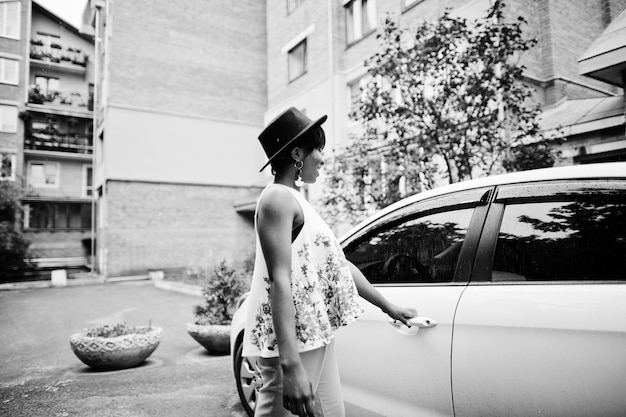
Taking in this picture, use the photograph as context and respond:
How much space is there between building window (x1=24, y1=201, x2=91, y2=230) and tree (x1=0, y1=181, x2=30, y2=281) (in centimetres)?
1046

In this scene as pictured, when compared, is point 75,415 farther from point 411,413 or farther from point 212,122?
point 212,122

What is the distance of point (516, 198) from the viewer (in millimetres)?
2215

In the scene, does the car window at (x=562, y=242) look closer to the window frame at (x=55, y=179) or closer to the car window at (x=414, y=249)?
the car window at (x=414, y=249)

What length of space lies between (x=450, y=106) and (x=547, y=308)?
5.11 metres

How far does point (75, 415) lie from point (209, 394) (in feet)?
3.83

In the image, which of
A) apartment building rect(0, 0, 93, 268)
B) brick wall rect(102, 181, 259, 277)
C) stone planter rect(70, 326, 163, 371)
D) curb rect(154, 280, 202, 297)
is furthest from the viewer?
apartment building rect(0, 0, 93, 268)

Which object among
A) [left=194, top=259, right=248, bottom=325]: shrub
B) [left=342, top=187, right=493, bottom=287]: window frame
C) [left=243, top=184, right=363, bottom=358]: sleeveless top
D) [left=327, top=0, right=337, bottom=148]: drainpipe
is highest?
[left=327, top=0, right=337, bottom=148]: drainpipe

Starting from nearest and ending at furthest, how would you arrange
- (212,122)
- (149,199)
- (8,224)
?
(8,224), (149,199), (212,122)

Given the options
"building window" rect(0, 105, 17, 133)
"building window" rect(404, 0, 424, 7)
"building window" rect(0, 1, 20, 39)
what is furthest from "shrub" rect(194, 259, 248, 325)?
"building window" rect(0, 105, 17, 133)

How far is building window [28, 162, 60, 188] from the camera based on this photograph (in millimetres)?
30188

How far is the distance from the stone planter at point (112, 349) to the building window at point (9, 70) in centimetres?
3032

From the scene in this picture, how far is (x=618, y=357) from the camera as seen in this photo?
168 cm

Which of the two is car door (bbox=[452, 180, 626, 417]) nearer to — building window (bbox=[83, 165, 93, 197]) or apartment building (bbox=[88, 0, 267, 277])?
apartment building (bbox=[88, 0, 267, 277])

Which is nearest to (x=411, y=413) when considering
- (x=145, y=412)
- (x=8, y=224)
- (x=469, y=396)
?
(x=469, y=396)
